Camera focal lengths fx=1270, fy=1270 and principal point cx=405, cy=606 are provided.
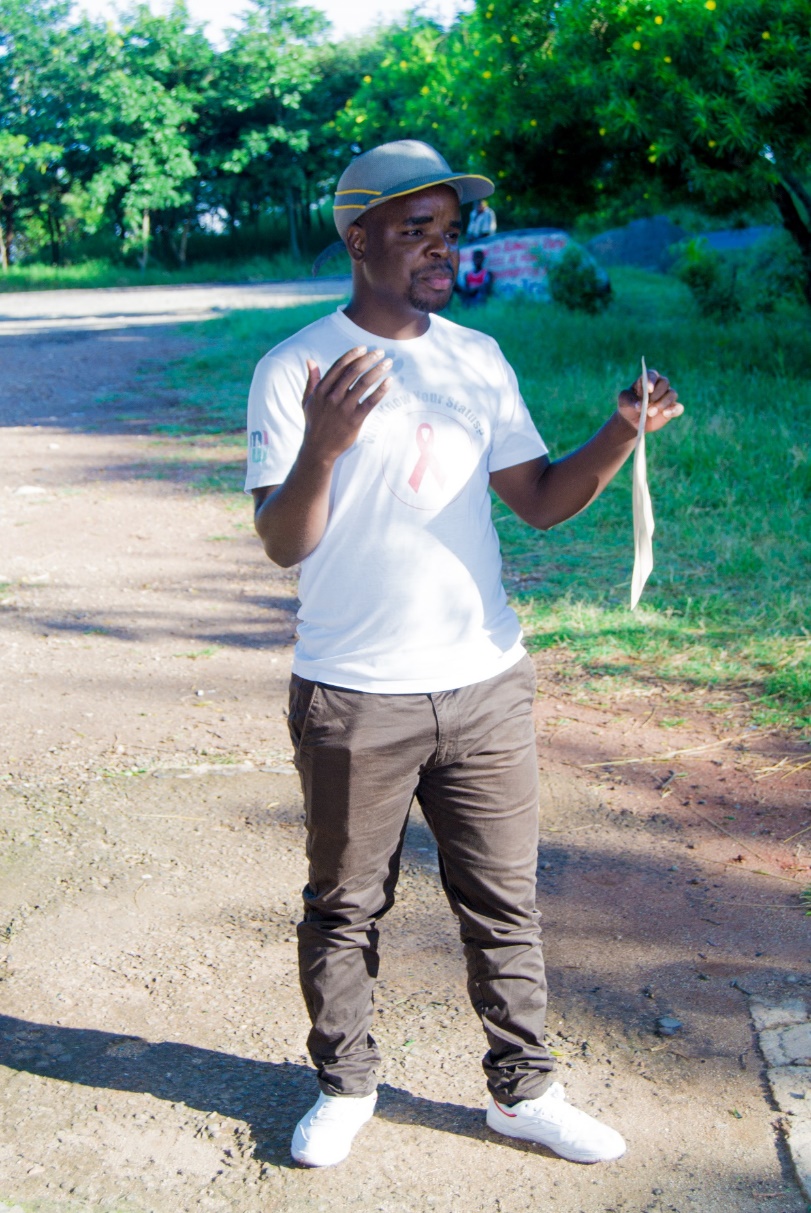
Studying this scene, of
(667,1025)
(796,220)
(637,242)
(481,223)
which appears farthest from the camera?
(637,242)

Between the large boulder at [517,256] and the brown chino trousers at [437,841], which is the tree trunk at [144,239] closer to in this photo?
the large boulder at [517,256]

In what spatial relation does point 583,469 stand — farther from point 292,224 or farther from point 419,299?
point 292,224

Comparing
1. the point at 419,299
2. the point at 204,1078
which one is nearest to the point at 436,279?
the point at 419,299

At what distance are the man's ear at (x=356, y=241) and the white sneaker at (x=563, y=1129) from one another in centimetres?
152

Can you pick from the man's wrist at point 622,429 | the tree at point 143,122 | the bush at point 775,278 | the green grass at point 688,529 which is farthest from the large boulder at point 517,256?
the tree at point 143,122

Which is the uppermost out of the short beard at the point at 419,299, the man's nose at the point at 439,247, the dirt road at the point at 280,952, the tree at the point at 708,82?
the tree at the point at 708,82

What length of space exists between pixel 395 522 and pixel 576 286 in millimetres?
13397

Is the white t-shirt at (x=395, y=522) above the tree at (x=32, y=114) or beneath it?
beneath

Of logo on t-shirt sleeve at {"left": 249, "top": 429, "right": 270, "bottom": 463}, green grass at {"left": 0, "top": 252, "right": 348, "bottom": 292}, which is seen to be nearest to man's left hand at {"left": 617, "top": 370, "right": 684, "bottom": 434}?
logo on t-shirt sleeve at {"left": 249, "top": 429, "right": 270, "bottom": 463}

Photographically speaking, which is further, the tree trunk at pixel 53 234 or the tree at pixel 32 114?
the tree trunk at pixel 53 234

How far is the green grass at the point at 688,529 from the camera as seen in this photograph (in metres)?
4.74

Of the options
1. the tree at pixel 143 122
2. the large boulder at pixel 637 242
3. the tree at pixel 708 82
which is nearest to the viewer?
the tree at pixel 708 82

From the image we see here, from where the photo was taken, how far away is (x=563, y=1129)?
2.22m

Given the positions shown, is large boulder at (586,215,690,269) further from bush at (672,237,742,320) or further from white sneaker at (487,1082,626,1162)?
white sneaker at (487,1082,626,1162)
